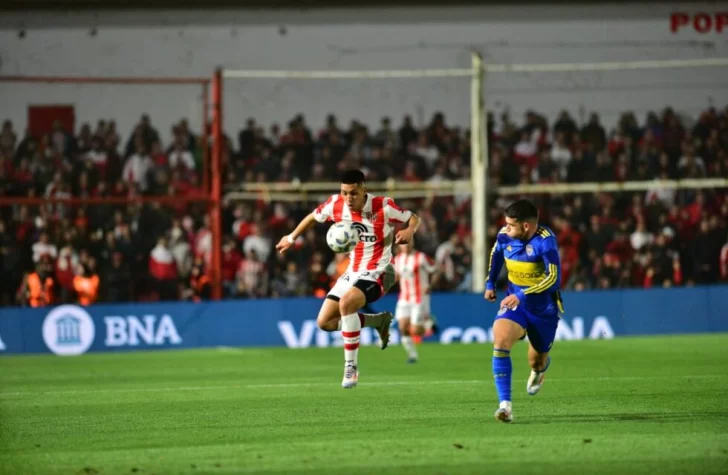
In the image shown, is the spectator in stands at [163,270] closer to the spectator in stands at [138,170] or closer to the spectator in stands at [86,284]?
the spectator in stands at [86,284]

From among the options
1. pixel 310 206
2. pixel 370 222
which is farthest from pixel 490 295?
pixel 310 206

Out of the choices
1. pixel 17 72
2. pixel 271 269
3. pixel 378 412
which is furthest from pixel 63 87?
pixel 378 412

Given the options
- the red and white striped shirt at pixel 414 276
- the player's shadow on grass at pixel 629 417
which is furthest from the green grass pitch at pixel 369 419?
the red and white striped shirt at pixel 414 276

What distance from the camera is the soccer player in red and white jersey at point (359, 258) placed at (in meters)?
13.4

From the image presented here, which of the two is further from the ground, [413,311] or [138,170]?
[138,170]

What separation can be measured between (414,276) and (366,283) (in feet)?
26.4

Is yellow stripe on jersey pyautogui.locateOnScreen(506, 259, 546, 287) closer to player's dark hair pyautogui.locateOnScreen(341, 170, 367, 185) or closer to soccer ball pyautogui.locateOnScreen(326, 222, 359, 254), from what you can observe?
player's dark hair pyautogui.locateOnScreen(341, 170, 367, 185)

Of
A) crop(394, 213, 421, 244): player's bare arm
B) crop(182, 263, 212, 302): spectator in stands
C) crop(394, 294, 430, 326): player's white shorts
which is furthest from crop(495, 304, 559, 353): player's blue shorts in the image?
crop(182, 263, 212, 302): spectator in stands

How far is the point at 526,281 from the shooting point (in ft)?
36.6

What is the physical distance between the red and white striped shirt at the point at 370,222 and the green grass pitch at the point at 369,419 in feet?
4.71

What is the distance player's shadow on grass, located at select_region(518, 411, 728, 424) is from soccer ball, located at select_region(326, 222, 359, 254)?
3.35 meters

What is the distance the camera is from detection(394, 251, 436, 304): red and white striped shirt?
2155cm

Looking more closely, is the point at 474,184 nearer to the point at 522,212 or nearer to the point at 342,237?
the point at 342,237

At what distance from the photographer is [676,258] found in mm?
25812
